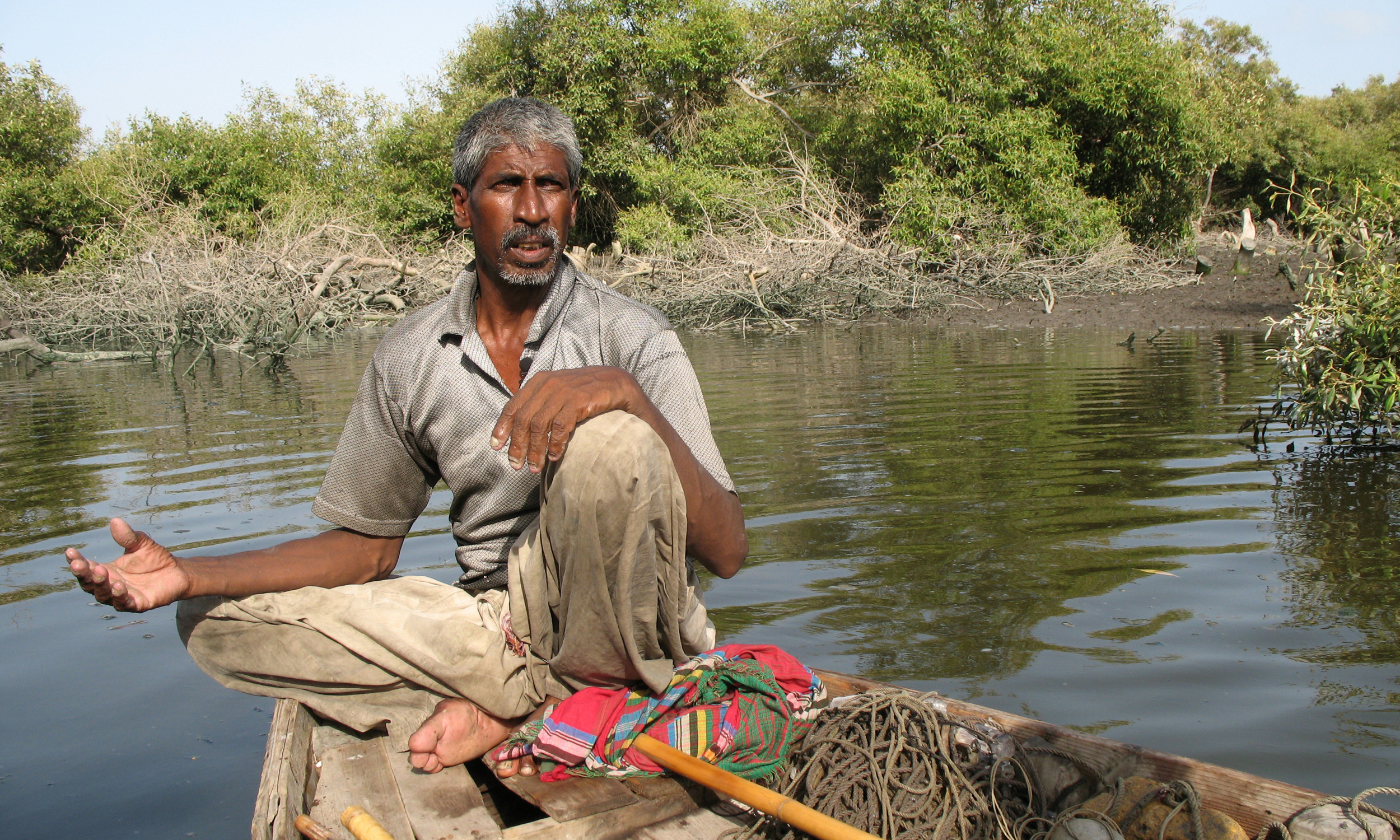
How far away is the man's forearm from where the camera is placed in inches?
86.7

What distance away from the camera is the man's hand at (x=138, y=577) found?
2.00 metres

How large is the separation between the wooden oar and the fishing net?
0.23 feet

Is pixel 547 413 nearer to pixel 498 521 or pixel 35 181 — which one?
pixel 498 521

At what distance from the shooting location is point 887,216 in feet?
60.7

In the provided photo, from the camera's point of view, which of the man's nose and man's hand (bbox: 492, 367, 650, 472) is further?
the man's nose

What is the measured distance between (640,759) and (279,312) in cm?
1327

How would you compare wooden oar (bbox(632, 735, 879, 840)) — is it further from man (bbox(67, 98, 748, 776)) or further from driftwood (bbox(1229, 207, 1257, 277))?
driftwood (bbox(1229, 207, 1257, 277))

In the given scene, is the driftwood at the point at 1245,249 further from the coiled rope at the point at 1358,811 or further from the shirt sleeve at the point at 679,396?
the coiled rope at the point at 1358,811

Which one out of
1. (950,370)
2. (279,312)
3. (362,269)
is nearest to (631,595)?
(950,370)

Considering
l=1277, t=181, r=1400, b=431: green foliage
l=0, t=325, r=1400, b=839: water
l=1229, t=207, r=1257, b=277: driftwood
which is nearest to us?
l=0, t=325, r=1400, b=839: water

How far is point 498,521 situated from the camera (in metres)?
2.43

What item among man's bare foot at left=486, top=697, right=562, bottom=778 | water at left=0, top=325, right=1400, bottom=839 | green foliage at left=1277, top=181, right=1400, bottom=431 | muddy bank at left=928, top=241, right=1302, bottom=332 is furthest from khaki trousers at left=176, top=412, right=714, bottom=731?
muddy bank at left=928, top=241, right=1302, bottom=332

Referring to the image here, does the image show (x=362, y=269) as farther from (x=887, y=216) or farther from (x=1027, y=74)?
(x=1027, y=74)

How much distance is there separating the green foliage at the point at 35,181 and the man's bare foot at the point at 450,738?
26184 mm
